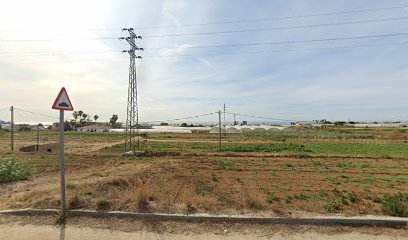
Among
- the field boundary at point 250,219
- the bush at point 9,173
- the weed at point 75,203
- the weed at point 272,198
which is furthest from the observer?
the bush at point 9,173

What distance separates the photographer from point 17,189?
26.1ft

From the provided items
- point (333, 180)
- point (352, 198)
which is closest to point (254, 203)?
point (352, 198)

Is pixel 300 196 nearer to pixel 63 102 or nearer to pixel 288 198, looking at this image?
pixel 288 198

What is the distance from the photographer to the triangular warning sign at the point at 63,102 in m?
4.73

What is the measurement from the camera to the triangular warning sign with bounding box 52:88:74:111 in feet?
15.5

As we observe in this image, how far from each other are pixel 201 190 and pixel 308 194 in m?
3.96

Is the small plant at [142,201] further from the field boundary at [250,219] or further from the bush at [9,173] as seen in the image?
the bush at [9,173]

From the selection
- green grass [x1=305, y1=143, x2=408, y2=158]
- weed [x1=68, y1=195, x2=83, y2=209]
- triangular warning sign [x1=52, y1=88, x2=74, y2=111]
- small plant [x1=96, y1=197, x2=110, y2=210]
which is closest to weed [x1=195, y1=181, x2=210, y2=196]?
small plant [x1=96, y1=197, x2=110, y2=210]

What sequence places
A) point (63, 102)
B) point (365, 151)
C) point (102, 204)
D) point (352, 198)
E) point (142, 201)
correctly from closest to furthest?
1. point (63, 102)
2. point (102, 204)
3. point (142, 201)
4. point (352, 198)
5. point (365, 151)

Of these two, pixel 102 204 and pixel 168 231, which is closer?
pixel 168 231

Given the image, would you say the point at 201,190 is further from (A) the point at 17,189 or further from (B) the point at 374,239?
(A) the point at 17,189

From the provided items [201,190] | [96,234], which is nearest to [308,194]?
[201,190]

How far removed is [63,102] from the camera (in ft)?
16.0

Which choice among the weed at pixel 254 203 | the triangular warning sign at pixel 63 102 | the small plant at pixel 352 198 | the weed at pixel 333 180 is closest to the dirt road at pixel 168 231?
the weed at pixel 254 203
